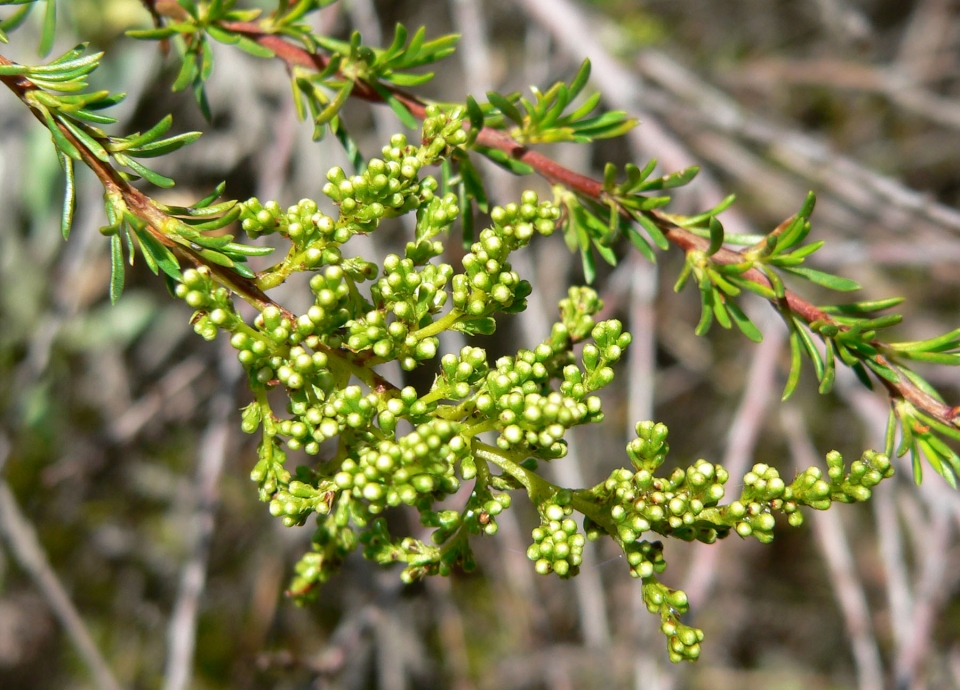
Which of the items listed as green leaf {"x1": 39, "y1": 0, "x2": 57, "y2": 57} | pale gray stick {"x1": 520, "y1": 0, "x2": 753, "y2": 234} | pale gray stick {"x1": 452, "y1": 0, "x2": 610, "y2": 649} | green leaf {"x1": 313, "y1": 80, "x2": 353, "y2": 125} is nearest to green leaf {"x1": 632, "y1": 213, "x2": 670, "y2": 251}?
green leaf {"x1": 313, "y1": 80, "x2": 353, "y2": 125}

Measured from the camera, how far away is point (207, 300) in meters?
1.10

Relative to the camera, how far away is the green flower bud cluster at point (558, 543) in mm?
1133

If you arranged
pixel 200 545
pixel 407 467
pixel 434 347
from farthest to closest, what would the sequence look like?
pixel 200 545 → pixel 434 347 → pixel 407 467

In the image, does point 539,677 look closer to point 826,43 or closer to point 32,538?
point 32,538

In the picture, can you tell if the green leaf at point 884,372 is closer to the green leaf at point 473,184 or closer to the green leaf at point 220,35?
the green leaf at point 473,184

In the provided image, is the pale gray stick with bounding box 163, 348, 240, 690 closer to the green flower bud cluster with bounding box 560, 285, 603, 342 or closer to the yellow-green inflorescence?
the yellow-green inflorescence

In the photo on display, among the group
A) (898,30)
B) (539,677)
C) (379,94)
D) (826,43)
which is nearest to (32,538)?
(379,94)

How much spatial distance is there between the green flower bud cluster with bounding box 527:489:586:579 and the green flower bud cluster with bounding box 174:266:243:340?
0.57 m

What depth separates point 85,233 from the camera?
3000 millimetres

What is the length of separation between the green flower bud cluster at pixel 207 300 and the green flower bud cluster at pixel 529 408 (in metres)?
0.40

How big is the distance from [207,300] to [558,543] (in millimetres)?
650

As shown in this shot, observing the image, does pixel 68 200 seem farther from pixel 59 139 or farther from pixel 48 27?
pixel 48 27

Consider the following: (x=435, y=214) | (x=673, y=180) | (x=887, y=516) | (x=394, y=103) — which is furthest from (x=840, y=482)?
(x=887, y=516)

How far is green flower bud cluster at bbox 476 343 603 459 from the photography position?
110 centimetres
